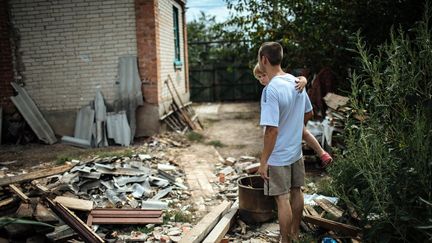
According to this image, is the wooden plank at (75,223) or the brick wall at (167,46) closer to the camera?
the wooden plank at (75,223)

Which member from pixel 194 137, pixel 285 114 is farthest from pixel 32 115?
pixel 285 114

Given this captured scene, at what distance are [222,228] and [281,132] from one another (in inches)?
50.8

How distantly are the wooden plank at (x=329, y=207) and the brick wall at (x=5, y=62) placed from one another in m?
7.82

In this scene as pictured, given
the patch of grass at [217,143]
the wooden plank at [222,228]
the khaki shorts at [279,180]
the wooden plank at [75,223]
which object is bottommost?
the patch of grass at [217,143]

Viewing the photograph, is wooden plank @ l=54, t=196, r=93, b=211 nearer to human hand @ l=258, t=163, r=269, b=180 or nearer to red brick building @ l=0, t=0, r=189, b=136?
human hand @ l=258, t=163, r=269, b=180

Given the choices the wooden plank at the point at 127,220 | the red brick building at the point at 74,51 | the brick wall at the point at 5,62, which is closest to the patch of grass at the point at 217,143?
the red brick building at the point at 74,51

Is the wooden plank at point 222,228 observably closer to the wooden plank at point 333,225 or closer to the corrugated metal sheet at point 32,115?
the wooden plank at point 333,225

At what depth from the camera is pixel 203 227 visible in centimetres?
402

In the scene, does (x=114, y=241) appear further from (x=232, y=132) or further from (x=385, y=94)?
(x=232, y=132)

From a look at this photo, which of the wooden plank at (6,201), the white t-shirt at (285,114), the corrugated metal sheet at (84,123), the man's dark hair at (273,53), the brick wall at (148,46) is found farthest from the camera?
the corrugated metal sheet at (84,123)

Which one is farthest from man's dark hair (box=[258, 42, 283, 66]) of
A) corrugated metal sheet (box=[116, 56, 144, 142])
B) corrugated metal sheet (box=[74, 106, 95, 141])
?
corrugated metal sheet (box=[74, 106, 95, 141])

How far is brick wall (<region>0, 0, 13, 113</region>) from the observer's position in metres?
8.80

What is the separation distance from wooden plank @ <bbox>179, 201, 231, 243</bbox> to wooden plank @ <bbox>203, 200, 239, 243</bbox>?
61 mm

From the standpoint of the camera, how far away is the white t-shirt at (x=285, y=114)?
3.34 m
